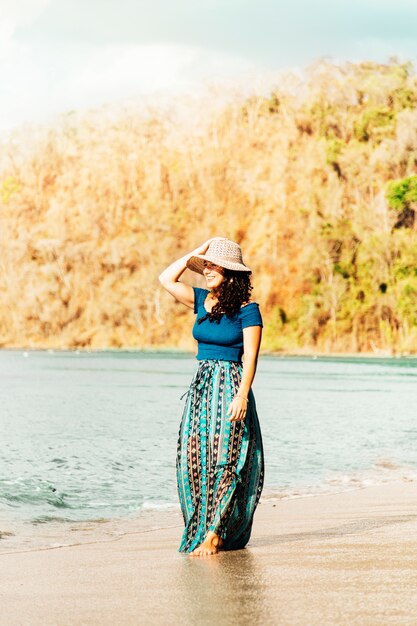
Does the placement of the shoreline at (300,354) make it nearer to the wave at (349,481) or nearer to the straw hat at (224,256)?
the wave at (349,481)

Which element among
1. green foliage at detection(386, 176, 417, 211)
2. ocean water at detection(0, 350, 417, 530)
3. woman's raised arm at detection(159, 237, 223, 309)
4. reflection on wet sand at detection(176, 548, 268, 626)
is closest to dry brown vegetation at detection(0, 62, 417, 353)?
green foliage at detection(386, 176, 417, 211)

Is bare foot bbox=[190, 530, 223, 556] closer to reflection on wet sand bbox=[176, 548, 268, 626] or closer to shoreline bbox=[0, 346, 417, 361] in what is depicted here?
reflection on wet sand bbox=[176, 548, 268, 626]

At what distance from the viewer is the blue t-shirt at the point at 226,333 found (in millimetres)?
5262

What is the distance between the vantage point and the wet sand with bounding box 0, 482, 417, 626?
3.82 meters

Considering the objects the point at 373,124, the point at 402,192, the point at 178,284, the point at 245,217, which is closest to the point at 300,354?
the point at 402,192

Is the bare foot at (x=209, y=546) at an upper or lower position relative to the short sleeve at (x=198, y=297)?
lower

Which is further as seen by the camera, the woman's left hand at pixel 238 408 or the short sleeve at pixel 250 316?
the short sleeve at pixel 250 316

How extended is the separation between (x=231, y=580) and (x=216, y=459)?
84cm

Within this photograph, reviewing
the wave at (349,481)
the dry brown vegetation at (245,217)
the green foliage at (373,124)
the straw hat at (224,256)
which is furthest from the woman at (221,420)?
the green foliage at (373,124)

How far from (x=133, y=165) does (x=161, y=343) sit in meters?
26.0

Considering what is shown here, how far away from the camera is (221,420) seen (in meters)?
5.23

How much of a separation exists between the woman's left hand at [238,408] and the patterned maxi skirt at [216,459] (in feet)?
0.24

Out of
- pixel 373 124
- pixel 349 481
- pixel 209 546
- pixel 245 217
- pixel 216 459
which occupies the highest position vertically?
pixel 373 124

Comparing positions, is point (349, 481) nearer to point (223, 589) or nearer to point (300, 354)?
point (223, 589)
